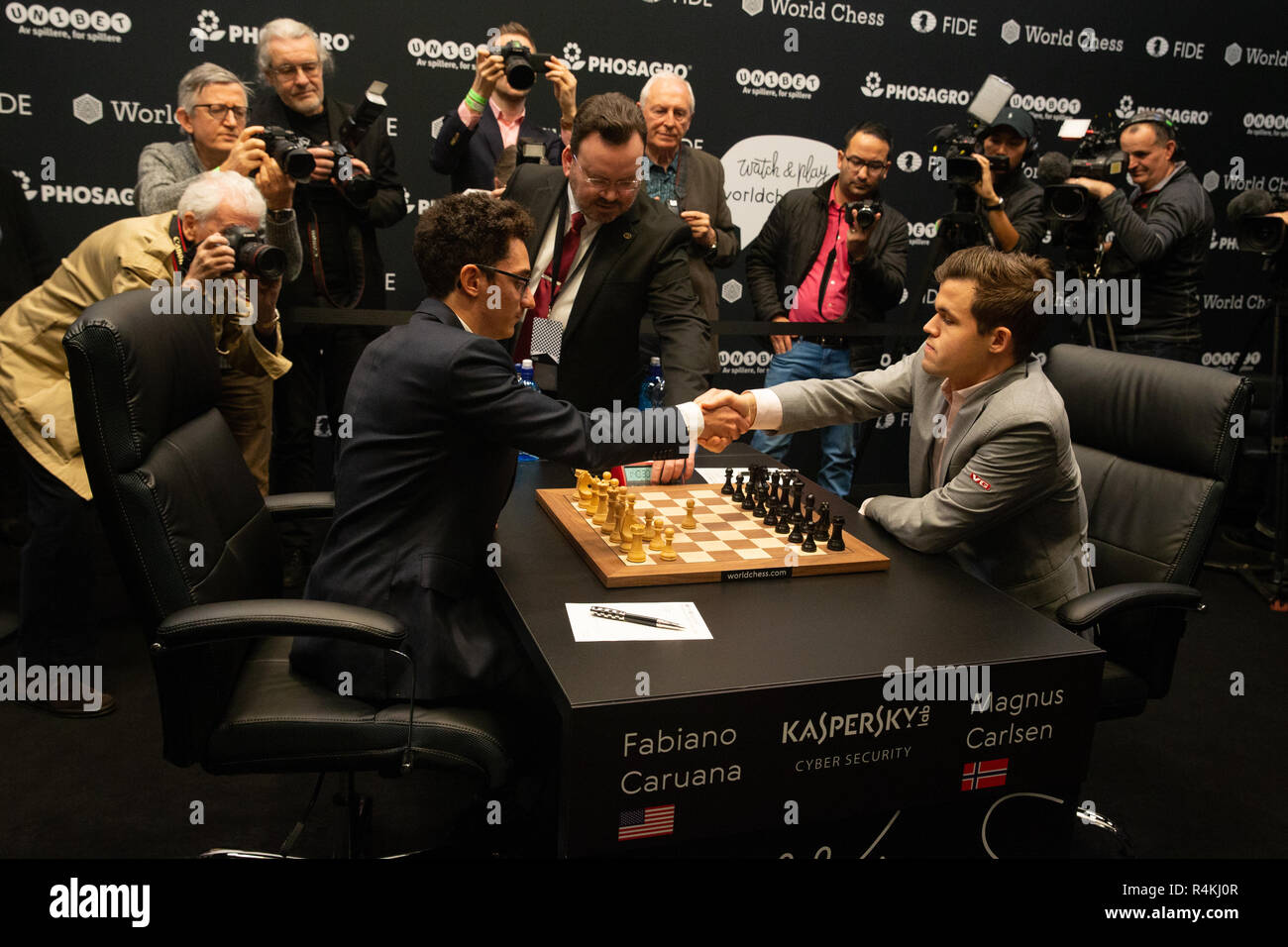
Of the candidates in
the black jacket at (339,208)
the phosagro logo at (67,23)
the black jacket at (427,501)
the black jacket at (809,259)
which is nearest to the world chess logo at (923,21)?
the black jacket at (809,259)

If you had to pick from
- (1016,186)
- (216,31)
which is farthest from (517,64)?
(1016,186)

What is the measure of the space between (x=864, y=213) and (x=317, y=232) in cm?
207

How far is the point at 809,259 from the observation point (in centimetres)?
437

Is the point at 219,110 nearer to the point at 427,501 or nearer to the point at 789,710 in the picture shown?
the point at 427,501

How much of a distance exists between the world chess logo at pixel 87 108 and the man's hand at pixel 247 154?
66.0 inches

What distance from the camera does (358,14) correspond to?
14.9ft

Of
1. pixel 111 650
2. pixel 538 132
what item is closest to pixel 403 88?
pixel 538 132

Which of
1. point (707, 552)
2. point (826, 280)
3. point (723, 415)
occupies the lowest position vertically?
point (707, 552)

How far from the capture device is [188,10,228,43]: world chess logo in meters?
4.38

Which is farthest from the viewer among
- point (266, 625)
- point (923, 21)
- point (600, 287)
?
point (923, 21)

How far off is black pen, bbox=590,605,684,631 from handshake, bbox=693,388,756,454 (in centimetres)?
74

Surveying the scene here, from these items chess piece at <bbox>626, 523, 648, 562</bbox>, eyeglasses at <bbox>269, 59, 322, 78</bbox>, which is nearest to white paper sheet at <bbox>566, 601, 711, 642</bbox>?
chess piece at <bbox>626, 523, 648, 562</bbox>
